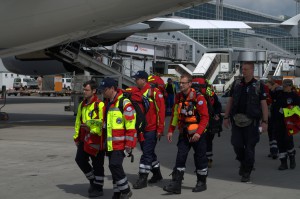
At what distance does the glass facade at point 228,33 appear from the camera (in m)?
79.1

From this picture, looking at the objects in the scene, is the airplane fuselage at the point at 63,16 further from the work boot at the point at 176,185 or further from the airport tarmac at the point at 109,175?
the work boot at the point at 176,185

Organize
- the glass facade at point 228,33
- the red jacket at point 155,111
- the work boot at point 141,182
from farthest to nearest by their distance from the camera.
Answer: the glass facade at point 228,33
the red jacket at point 155,111
the work boot at point 141,182

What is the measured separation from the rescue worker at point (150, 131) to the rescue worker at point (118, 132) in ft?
3.43

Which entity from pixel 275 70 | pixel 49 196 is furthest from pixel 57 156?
pixel 275 70

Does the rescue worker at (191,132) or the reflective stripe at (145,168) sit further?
the reflective stripe at (145,168)

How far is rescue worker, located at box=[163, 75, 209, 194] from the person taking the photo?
7.00 meters

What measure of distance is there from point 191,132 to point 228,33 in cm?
7227

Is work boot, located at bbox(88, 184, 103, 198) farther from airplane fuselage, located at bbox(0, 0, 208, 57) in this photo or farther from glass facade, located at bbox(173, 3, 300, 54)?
glass facade, located at bbox(173, 3, 300, 54)

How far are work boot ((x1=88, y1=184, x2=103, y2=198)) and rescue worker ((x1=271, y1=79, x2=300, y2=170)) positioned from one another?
3.47m

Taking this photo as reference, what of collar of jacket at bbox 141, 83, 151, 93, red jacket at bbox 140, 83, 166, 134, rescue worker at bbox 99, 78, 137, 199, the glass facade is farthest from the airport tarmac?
the glass facade

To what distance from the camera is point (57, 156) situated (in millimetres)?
10336

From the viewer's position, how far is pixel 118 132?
6148mm

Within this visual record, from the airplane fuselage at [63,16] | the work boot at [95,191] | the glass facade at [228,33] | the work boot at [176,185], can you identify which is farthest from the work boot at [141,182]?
the glass facade at [228,33]

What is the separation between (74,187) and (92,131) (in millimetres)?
1274
